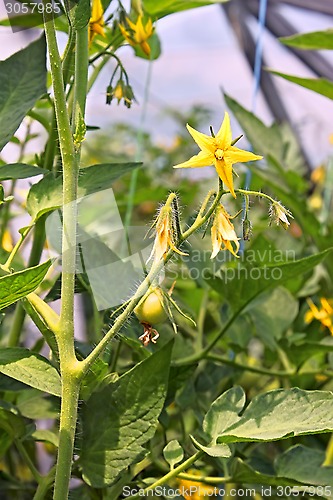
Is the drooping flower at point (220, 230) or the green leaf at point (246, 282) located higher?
the green leaf at point (246, 282)

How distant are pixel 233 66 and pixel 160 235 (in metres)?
3.43

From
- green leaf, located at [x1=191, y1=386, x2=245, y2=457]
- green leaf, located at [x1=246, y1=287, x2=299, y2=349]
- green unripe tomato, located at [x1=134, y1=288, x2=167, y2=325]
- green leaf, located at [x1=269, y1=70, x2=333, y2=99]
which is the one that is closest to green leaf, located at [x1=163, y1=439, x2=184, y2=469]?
green leaf, located at [x1=191, y1=386, x2=245, y2=457]

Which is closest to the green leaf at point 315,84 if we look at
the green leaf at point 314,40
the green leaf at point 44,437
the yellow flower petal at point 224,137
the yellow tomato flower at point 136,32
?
the green leaf at point 314,40

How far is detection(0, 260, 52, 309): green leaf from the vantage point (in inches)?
15.1

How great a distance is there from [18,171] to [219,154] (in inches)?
6.3

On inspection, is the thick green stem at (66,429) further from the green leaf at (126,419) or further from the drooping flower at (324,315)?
the drooping flower at (324,315)

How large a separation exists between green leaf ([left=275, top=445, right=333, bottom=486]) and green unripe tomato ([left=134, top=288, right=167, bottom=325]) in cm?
20

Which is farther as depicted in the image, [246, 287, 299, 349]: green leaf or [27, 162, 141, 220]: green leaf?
[246, 287, 299, 349]: green leaf

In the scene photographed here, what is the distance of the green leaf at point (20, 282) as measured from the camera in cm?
38

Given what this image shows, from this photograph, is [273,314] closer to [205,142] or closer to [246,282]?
[246,282]

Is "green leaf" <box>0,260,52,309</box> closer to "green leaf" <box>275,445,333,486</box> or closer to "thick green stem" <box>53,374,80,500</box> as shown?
"thick green stem" <box>53,374,80,500</box>

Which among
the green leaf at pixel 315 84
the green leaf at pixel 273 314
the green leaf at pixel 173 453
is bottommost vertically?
the green leaf at pixel 173 453

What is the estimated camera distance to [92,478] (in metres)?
0.47

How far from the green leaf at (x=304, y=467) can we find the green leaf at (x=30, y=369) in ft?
0.67
